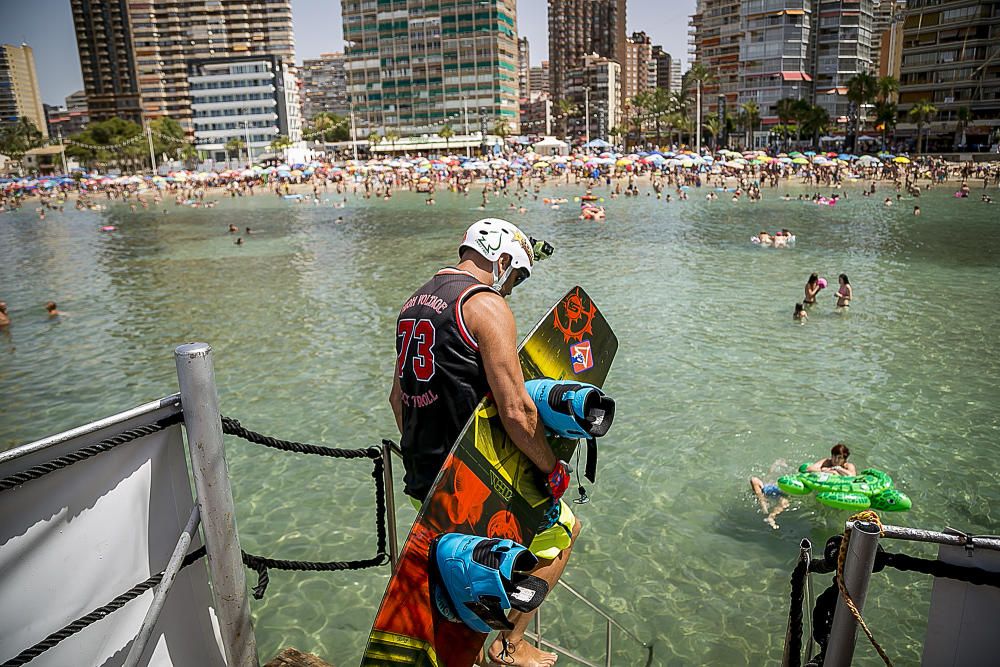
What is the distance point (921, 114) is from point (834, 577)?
297 feet

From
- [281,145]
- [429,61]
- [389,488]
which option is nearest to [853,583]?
[389,488]

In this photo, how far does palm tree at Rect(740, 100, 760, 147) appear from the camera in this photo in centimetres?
10281

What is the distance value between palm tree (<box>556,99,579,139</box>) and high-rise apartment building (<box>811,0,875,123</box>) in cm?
5545


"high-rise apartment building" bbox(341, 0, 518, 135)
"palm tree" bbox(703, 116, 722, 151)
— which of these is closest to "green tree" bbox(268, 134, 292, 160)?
"high-rise apartment building" bbox(341, 0, 518, 135)

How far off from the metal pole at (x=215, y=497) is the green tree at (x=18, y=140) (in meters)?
149

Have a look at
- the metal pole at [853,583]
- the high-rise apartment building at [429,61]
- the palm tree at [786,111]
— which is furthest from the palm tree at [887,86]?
the metal pole at [853,583]

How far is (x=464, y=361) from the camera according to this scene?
9.91ft

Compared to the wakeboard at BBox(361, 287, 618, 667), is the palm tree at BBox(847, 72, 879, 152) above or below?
above

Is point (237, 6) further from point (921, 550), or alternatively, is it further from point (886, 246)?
point (921, 550)

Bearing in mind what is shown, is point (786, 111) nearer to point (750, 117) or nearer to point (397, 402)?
point (750, 117)

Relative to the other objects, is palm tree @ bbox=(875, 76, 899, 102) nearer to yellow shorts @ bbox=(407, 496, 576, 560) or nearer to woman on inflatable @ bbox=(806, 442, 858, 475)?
woman on inflatable @ bbox=(806, 442, 858, 475)

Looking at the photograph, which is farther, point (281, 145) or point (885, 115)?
point (281, 145)

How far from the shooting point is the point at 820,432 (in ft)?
30.0

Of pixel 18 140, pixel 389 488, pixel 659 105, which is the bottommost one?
pixel 389 488
